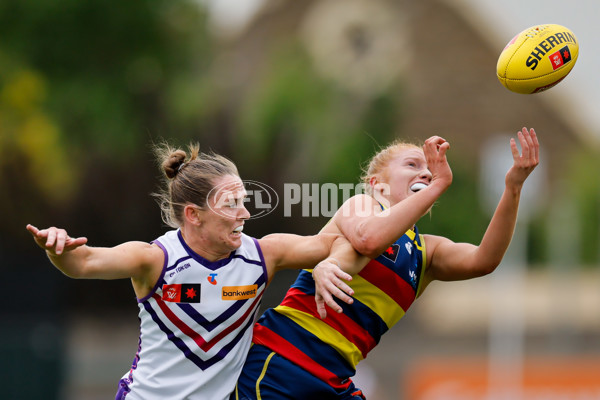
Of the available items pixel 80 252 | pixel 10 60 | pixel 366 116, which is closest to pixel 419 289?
pixel 80 252

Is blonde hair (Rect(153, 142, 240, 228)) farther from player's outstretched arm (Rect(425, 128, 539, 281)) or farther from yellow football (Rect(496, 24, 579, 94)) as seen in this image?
yellow football (Rect(496, 24, 579, 94))

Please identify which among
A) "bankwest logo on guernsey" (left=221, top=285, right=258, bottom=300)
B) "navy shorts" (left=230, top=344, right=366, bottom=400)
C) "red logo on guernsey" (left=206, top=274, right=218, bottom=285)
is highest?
"red logo on guernsey" (left=206, top=274, right=218, bottom=285)

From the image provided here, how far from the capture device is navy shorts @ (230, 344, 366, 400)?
455 cm

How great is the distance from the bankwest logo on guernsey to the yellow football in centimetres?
188

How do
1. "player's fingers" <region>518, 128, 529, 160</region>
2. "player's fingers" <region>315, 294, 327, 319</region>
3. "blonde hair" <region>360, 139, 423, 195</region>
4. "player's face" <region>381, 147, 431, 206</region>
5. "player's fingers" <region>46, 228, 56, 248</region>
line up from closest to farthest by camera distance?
"player's fingers" <region>46, 228, 56, 248</region> → "player's fingers" <region>315, 294, 327, 319</region> → "player's fingers" <region>518, 128, 529, 160</region> → "player's face" <region>381, 147, 431, 206</region> → "blonde hair" <region>360, 139, 423, 195</region>

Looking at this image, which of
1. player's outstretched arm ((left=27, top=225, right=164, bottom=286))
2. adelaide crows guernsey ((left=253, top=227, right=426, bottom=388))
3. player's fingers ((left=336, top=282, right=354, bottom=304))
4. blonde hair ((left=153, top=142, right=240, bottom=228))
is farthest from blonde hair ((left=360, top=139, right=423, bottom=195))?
player's outstretched arm ((left=27, top=225, right=164, bottom=286))

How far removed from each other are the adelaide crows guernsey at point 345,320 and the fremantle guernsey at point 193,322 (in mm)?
267

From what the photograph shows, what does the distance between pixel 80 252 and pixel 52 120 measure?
1715cm

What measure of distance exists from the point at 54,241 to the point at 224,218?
0.90 metres

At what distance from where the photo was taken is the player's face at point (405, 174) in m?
4.77

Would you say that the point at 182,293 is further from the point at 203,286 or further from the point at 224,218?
the point at 224,218

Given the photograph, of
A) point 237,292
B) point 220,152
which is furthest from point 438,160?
point 220,152

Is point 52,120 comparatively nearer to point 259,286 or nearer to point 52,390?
point 52,390

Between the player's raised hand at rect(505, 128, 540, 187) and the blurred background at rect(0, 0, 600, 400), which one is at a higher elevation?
the blurred background at rect(0, 0, 600, 400)
